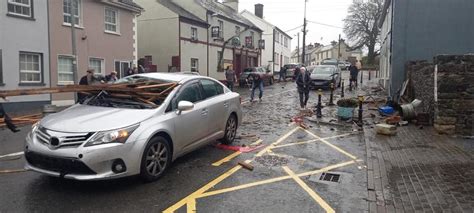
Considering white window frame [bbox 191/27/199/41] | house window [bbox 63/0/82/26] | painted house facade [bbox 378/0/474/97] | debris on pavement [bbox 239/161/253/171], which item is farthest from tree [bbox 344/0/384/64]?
debris on pavement [bbox 239/161/253/171]

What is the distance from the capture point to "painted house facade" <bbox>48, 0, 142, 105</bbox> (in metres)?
17.8

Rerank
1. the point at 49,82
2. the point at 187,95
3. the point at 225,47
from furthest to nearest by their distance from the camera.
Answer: the point at 225,47, the point at 49,82, the point at 187,95

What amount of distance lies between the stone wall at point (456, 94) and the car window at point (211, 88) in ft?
18.6

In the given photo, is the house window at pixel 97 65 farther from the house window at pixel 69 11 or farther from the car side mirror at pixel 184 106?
the car side mirror at pixel 184 106

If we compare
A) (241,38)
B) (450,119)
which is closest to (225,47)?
(241,38)

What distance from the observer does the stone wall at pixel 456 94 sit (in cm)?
976

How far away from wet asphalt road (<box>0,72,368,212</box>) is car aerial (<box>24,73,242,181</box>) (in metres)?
0.32

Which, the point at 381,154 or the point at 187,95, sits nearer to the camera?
the point at 187,95

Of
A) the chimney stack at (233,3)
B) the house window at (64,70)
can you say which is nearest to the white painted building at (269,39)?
the chimney stack at (233,3)

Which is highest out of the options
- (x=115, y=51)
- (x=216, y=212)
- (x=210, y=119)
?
(x=115, y=51)

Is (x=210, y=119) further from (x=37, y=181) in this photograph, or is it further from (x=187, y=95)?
(x=37, y=181)

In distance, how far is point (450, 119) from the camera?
994 centimetres

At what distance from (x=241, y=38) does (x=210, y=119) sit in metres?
33.2

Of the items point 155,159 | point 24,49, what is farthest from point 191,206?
point 24,49
